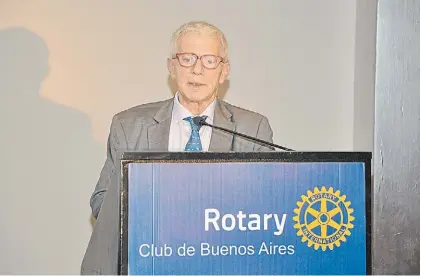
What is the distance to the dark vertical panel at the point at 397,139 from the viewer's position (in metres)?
2.50

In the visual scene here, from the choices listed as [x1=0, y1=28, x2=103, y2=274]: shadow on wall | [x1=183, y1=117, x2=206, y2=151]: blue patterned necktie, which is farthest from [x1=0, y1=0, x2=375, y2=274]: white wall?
[x1=183, y1=117, x2=206, y2=151]: blue patterned necktie

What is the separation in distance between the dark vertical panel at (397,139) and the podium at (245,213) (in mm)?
909

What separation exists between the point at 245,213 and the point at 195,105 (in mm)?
800

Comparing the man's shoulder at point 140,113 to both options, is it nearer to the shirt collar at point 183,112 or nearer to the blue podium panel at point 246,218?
the shirt collar at point 183,112

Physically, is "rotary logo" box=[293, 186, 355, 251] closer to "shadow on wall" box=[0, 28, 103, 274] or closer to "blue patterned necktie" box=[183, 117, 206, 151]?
"blue patterned necktie" box=[183, 117, 206, 151]

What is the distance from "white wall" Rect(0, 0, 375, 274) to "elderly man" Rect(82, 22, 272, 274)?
98 cm

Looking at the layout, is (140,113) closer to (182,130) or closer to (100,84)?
(182,130)

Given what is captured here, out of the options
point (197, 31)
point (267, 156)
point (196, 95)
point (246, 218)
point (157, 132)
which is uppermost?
point (197, 31)

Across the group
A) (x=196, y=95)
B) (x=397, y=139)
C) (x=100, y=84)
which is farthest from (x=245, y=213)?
(x=100, y=84)

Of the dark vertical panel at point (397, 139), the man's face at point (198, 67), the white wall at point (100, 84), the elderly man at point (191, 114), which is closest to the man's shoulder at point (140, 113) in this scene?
the elderly man at point (191, 114)

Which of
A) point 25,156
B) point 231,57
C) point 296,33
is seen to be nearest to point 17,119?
point 25,156

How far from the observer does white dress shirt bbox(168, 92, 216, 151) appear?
7.61 ft

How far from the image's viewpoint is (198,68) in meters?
2.29

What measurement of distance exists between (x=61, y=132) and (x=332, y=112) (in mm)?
1194
